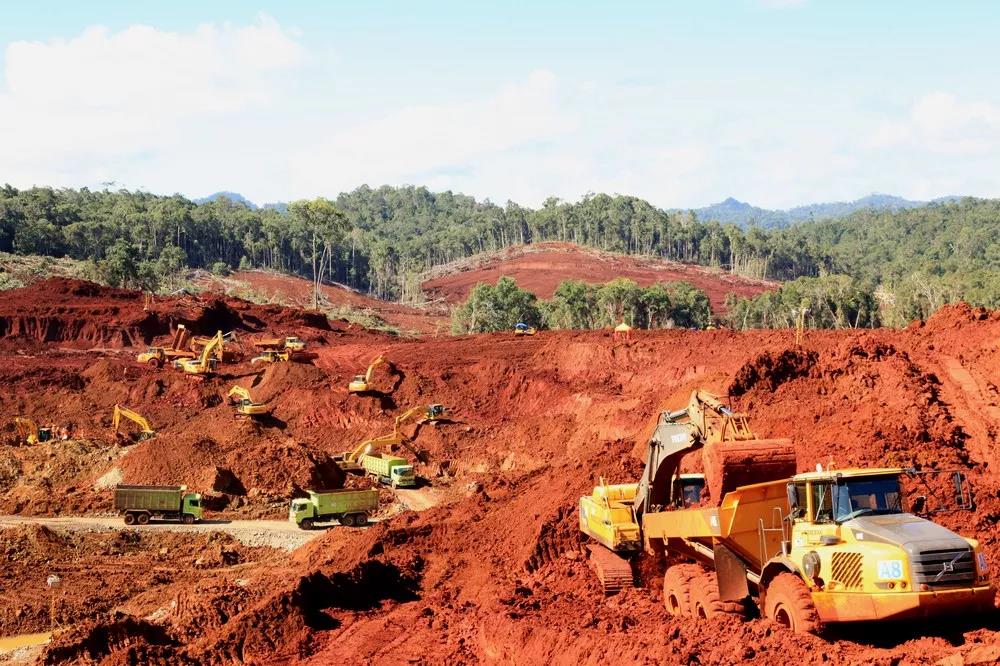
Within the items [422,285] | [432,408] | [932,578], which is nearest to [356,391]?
[432,408]

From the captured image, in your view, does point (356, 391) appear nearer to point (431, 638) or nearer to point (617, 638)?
point (431, 638)

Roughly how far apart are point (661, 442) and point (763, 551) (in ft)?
9.09

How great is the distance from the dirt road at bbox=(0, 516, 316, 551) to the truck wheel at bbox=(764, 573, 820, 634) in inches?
700

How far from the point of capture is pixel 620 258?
132 m

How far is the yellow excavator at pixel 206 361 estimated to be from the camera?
157 feet

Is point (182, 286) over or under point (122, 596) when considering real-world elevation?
over

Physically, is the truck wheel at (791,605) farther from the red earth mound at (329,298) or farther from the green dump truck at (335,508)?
the red earth mound at (329,298)

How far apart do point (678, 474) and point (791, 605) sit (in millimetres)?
4051

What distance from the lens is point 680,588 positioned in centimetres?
1383

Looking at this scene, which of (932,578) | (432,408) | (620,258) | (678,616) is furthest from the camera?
(620,258)

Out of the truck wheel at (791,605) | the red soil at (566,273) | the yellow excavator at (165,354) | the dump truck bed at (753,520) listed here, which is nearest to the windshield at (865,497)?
the truck wheel at (791,605)

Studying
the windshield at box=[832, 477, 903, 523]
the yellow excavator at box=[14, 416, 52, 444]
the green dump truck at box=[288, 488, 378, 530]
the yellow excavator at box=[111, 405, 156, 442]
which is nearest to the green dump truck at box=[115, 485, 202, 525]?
the green dump truck at box=[288, 488, 378, 530]

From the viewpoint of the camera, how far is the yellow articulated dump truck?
10.5 m

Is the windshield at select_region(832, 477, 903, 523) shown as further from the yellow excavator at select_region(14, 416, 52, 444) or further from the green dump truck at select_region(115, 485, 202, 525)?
the yellow excavator at select_region(14, 416, 52, 444)
